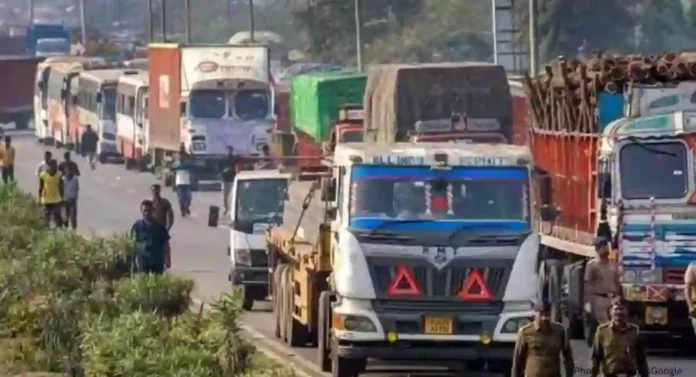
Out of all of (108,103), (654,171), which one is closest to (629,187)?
(654,171)

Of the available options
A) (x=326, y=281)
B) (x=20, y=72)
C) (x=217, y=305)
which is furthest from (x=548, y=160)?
(x=20, y=72)

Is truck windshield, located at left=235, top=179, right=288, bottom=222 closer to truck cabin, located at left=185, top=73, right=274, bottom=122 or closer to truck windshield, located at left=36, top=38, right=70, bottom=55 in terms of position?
truck cabin, located at left=185, top=73, right=274, bottom=122

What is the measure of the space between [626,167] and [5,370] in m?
7.66

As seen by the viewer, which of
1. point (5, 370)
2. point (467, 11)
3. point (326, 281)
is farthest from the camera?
point (467, 11)

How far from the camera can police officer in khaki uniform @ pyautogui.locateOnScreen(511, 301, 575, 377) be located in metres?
15.3

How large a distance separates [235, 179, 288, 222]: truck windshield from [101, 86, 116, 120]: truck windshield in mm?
38071

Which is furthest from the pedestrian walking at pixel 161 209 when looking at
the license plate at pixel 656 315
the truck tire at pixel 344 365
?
the truck tire at pixel 344 365

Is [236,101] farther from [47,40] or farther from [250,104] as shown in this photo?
[47,40]

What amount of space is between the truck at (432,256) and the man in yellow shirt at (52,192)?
15.5m

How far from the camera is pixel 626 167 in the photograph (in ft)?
75.0

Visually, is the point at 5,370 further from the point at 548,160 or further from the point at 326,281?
the point at 548,160

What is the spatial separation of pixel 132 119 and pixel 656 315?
4112cm

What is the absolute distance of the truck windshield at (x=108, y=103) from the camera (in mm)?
65938

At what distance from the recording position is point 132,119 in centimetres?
6262
